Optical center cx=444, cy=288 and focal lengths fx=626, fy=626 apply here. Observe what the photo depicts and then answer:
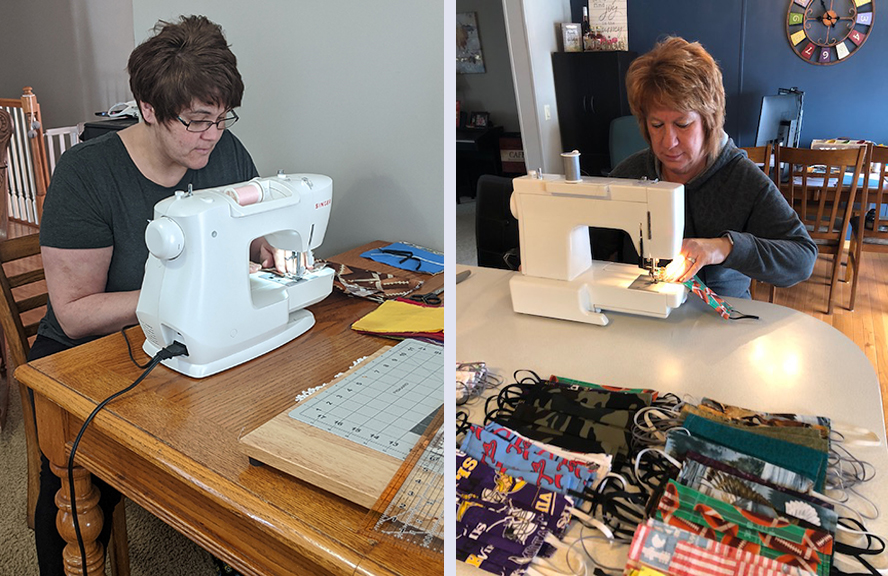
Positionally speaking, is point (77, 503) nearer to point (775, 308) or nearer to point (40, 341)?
point (40, 341)

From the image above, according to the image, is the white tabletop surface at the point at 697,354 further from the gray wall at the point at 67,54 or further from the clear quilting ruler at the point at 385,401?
the gray wall at the point at 67,54

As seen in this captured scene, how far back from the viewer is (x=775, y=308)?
1010 millimetres

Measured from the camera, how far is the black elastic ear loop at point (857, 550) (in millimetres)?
466

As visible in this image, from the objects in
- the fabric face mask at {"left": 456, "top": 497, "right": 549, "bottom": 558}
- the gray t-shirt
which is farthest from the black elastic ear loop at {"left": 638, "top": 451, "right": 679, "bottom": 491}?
the gray t-shirt

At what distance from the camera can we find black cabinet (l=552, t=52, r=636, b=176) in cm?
82

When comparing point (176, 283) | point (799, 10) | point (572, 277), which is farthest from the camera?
point (799, 10)

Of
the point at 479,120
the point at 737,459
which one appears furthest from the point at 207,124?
the point at 737,459

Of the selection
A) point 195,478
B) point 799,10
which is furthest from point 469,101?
point 799,10

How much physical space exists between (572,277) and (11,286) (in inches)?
44.6

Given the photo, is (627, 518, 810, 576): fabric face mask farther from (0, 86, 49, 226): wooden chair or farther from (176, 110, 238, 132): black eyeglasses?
(0, 86, 49, 226): wooden chair

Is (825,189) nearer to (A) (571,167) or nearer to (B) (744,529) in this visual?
(A) (571,167)

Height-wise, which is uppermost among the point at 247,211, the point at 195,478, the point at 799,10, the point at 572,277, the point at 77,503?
the point at 799,10

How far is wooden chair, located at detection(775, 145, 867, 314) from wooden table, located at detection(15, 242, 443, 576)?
909mm

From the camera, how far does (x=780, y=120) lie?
1.25 m
